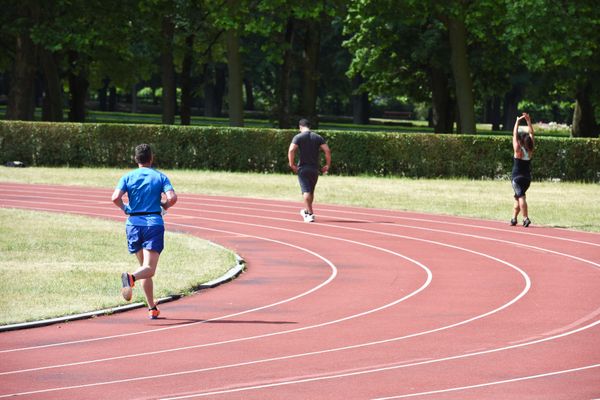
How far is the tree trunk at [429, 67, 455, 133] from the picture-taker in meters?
52.4

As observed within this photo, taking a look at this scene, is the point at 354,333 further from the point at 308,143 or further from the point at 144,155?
the point at 308,143

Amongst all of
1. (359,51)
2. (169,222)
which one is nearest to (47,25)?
(359,51)

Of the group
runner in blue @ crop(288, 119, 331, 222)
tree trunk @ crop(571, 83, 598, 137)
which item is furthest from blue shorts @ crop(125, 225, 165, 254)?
tree trunk @ crop(571, 83, 598, 137)

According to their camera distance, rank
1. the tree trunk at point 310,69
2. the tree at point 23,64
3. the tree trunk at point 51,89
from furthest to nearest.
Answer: the tree trunk at point 51,89
the tree trunk at point 310,69
the tree at point 23,64

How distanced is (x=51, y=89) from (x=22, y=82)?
16.7 ft

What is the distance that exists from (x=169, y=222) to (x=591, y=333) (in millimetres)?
11997

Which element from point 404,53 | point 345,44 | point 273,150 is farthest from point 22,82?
point 404,53

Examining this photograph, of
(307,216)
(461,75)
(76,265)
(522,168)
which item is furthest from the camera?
(461,75)

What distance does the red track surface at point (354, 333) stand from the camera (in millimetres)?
8562

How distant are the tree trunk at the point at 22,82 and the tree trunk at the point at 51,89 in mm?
3198

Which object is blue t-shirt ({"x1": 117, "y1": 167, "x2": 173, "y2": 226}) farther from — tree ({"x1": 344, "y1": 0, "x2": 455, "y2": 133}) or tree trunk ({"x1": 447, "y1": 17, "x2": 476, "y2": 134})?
tree ({"x1": 344, "y1": 0, "x2": 455, "y2": 133})

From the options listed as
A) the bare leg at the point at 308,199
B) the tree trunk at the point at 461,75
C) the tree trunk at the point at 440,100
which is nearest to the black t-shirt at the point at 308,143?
the bare leg at the point at 308,199

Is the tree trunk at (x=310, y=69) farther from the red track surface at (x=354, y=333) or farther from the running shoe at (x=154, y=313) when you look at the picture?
the running shoe at (x=154, y=313)

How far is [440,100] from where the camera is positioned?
2066 inches
